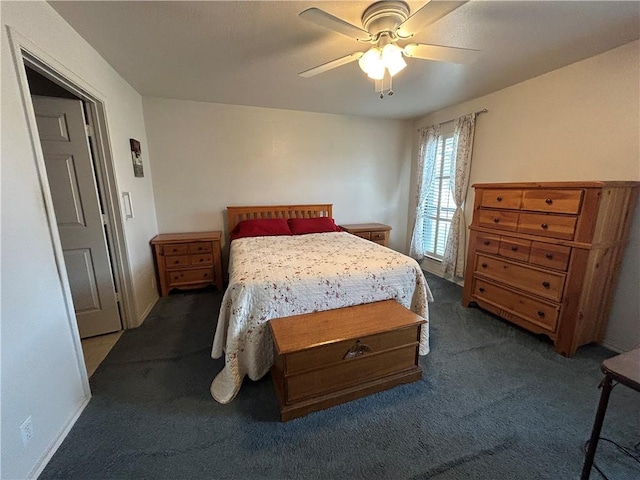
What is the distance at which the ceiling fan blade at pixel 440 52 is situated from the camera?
1.73m

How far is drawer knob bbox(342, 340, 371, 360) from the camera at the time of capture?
1641 mm

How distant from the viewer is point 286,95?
10.5 ft

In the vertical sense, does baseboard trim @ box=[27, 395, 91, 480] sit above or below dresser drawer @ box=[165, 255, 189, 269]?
below

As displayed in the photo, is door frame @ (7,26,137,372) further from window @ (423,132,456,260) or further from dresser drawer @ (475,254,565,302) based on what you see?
window @ (423,132,456,260)

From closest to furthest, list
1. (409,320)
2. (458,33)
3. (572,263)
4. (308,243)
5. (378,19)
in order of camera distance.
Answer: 1. (378,19)
2. (409,320)
3. (458,33)
4. (572,263)
5. (308,243)

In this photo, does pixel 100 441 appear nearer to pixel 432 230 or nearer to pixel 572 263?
pixel 572 263

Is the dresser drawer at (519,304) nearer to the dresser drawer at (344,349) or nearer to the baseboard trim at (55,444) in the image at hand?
the dresser drawer at (344,349)

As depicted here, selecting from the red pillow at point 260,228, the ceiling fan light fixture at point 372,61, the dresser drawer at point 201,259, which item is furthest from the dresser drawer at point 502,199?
the dresser drawer at point 201,259

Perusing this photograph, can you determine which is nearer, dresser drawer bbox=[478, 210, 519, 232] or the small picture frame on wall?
dresser drawer bbox=[478, 210, 519, 232]

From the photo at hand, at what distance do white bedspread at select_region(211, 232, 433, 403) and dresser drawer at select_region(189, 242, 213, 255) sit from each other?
110 cm

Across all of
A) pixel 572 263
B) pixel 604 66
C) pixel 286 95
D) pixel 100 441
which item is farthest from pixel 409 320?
pixel 286 95

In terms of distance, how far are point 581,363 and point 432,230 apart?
2.41m

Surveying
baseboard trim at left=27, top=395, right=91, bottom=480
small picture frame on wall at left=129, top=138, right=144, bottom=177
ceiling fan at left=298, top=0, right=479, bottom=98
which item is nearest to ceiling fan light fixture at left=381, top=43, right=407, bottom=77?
ceiling fan at left=298, top=0, right=479, bottom=98

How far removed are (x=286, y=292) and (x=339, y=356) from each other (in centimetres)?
53
